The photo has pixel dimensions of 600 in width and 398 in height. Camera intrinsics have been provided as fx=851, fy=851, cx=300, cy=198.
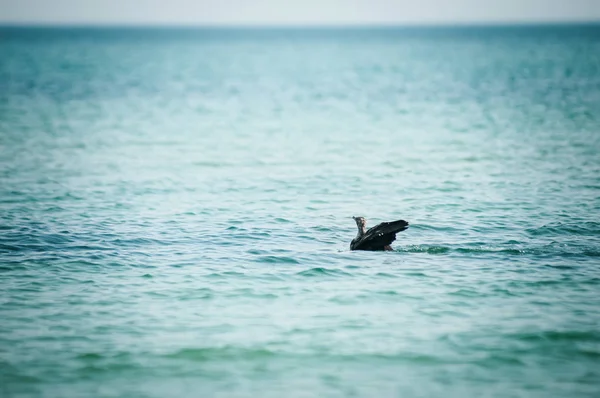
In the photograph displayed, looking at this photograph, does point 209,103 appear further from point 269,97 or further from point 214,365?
point 214,365

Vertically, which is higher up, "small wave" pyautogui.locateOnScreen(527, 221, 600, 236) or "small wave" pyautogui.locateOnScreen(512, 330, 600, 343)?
"small wave" pyautogui.locateOnScreen(527, 221, 600, 236)

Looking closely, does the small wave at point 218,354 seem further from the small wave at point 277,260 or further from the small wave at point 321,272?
the small wave at point 277,260

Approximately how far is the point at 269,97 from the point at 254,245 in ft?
190

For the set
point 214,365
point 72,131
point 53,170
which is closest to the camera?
point 214,365

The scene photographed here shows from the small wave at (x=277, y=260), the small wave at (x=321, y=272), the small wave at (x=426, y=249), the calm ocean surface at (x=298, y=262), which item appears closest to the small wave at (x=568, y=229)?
the calm ocean surface at (x=298, y=262)

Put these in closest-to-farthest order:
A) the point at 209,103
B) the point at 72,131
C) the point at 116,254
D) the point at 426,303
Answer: the point at 426,303 → the point at 116,254 → the point at 72,131 → the point at 209,103

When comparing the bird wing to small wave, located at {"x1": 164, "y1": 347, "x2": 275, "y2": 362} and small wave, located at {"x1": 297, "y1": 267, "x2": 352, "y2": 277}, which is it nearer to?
small wave, located at {"x1": 297, "y1": 267, "x2": 352, "y2": 277}

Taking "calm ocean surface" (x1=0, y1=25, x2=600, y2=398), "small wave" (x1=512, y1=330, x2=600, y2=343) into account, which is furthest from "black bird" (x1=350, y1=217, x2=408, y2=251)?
"small wave" (x1=512, y1=330, x2=600, y2=343)

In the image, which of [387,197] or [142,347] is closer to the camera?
[142,347]

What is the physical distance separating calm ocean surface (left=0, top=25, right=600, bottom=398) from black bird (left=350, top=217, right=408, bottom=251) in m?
0.41

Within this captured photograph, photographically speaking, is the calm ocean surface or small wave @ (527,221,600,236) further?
small wave @ (527,221,600,236)

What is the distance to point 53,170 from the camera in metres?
39.2

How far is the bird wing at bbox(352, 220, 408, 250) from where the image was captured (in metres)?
22.4

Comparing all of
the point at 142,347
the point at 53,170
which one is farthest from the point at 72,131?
the point at 142,347
